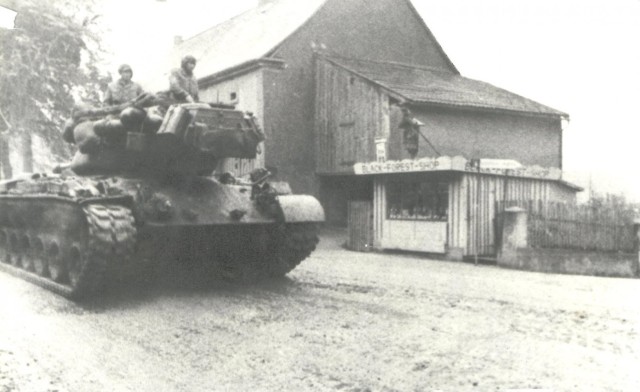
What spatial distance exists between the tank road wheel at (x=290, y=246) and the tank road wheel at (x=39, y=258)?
126 inches

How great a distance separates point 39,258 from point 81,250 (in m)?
2.19

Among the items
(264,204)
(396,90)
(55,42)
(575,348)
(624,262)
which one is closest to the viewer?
(575,348)

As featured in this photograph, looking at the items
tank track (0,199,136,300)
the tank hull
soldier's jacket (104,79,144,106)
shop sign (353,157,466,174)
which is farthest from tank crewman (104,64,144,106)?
shop sign (353,157,466,174)

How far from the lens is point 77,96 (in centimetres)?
1823

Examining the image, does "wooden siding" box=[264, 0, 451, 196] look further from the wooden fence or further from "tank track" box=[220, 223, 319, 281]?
"tank track" box=[220, 223, 319, 281]

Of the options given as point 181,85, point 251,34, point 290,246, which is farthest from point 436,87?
point 181,85

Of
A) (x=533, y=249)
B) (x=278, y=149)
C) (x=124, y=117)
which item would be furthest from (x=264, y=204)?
(x=278, y=149)

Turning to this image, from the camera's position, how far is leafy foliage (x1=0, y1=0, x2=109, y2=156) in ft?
35.3

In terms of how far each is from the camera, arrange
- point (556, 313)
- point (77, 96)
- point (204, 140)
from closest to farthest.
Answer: point (556, 313), point (204, 140), point (77, 96)

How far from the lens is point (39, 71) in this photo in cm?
1198

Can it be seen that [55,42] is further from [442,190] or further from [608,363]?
[608,363]

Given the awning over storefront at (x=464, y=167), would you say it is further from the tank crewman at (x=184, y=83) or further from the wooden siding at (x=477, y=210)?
the tank crewman at (x=184, y=83)

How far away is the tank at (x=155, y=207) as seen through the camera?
28.7ft

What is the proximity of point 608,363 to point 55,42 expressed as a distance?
36.0 feet
